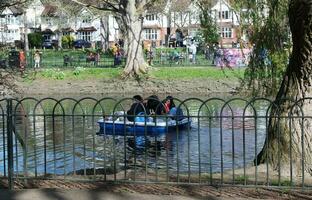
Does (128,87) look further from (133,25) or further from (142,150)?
(142,150)

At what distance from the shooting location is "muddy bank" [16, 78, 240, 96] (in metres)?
40.9

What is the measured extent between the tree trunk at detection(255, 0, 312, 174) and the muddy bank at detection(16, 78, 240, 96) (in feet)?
96.4

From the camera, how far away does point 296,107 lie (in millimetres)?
10453

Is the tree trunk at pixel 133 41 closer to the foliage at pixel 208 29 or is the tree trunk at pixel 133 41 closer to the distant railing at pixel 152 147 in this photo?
the distant railing at pixel 152 147

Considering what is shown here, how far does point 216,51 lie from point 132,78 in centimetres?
2654

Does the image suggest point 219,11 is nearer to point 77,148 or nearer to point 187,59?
point 77,148

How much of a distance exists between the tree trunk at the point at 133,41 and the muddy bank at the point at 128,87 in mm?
875

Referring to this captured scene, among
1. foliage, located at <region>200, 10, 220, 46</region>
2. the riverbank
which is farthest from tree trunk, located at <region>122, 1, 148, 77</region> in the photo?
foliage, located at <region>200, 10, 220, 46</region>

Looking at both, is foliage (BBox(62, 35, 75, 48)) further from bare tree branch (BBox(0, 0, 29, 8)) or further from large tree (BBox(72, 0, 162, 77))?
bare tree branch (BBox(0, 0, 29, 8))

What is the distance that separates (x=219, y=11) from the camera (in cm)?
1487

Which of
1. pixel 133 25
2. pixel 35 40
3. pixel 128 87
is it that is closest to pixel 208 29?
pixel 133 25

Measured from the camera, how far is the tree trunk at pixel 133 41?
39.7 metres

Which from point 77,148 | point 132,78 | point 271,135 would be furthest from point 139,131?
point 132,78

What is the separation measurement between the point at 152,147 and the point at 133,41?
862 inches
